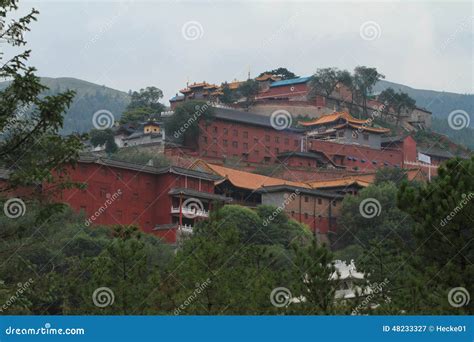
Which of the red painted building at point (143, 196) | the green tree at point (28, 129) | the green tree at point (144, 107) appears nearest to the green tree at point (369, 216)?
the red painted building at point (143, 196)

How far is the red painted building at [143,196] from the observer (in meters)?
49.7

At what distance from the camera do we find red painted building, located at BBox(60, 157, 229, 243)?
49.7 m

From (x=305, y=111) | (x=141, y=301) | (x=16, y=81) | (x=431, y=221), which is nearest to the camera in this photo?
(x=16, y=81)

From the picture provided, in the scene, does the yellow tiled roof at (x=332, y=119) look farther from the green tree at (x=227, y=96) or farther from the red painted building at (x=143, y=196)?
the red painted building at (x=143, y=196)

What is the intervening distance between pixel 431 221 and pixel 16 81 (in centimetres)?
914

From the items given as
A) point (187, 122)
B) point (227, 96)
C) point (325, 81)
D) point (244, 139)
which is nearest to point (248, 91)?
point (227, 96)

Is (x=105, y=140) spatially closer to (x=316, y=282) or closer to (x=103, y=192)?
(x=103, y=192)

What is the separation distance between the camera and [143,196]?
52.7 metres

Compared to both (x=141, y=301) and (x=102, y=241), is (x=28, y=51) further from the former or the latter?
(x=102, y=241)

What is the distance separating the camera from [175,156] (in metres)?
68.2

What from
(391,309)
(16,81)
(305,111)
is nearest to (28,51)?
(16,81)

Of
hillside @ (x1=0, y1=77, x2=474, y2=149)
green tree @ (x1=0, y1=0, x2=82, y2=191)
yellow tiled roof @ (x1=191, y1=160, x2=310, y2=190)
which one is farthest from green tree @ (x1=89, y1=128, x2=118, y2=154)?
green tree @ (x1=0, y1=0, x2=82, y2=191)

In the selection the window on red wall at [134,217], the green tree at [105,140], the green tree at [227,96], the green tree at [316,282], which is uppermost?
the green tree at [227,96]

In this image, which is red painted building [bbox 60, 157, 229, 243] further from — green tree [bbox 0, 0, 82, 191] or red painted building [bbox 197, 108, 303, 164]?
green tree [bbox 0, 0, 82, 191]
